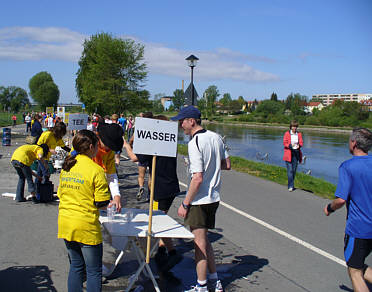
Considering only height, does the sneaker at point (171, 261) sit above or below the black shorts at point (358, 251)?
below

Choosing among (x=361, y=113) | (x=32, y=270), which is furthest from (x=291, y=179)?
(x=361, y=113)

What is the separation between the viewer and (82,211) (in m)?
3.28

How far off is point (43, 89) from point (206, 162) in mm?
131713

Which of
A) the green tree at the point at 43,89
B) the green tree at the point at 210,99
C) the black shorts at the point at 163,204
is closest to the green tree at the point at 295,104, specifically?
the green tree at the point at 210,99

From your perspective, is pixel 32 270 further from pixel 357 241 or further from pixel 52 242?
pixel 357 241

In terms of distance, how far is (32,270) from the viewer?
454 centimetres

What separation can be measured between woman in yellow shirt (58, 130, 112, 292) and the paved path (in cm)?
89

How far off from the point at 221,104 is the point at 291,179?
186 m

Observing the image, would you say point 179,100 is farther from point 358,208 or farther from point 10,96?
point 10,96

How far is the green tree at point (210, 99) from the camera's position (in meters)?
146

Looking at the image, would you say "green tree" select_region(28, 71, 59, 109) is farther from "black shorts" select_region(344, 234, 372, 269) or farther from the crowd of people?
"black shorts" select_region(344, 234, 372, 269)

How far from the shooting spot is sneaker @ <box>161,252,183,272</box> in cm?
470

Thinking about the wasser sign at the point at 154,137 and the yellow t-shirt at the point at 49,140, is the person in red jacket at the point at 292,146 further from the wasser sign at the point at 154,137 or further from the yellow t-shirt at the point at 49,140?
the wasser sign at the point at 154,137

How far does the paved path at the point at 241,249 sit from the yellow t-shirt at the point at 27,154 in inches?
39.0
